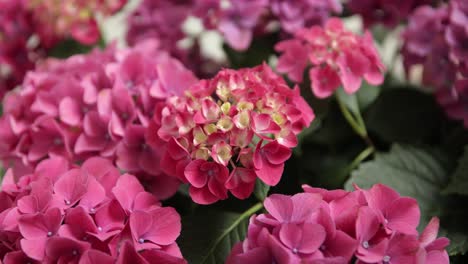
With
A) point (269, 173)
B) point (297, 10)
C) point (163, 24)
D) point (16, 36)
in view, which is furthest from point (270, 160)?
point (16, 36)

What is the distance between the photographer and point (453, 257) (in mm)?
606

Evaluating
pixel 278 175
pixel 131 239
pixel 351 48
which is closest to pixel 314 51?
pixel 351 48

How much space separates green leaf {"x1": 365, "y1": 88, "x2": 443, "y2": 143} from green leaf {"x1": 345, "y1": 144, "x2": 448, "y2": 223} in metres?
0.10

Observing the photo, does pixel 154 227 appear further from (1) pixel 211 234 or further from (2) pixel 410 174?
(2) pixel 410 174

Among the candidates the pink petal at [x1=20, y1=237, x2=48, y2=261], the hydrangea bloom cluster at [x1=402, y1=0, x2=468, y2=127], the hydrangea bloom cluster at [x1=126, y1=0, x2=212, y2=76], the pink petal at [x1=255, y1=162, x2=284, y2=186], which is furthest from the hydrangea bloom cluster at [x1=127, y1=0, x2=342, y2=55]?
the pink petal at [x1=20, y1=237, x2=48, y2=261]

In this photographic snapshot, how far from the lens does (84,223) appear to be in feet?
1.58

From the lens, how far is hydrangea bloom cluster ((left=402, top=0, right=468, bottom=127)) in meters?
0.72

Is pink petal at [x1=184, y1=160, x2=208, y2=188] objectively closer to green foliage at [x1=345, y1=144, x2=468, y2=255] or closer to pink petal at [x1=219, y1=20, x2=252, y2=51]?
green foliage at [x1=345, y1=144, x2=468, y2=255]

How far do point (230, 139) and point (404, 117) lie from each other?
489 millimetres

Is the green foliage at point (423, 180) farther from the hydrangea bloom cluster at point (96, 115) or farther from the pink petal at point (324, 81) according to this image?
the hydrangea bloom cluster at point (96, 115)

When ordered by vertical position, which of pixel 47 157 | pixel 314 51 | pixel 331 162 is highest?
pixel 314 51

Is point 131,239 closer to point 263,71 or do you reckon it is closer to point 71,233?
point 71,233

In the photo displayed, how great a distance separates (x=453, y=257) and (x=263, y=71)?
0.98 feet

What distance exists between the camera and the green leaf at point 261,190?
0.56 metres
